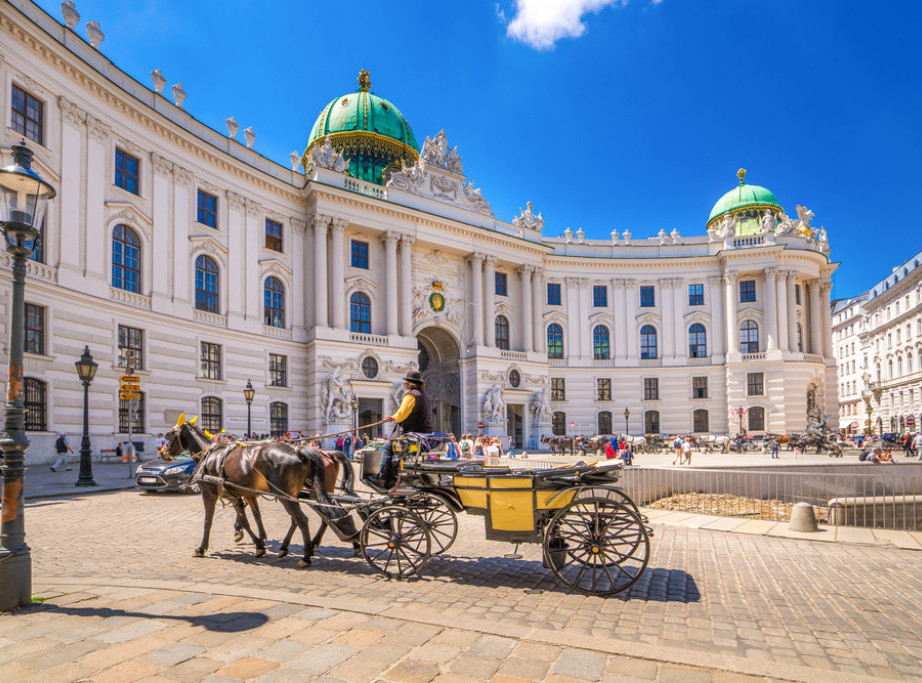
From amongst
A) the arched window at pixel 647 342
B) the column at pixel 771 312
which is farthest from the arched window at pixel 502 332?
the column at pixel 771 312

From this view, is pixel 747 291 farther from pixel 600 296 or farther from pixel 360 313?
pixel 360 313

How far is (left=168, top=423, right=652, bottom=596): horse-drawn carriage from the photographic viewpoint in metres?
6.73

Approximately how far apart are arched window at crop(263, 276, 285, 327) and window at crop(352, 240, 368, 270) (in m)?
5.37

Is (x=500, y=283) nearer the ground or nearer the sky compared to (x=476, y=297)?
nearer the sky

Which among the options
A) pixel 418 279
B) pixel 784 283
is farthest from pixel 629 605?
pixel 784 283

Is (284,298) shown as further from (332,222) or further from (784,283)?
(784,283)

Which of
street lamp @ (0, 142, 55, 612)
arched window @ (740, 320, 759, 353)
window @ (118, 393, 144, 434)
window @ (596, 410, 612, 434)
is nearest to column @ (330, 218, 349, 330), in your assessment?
window @ (118, 393, 144, 434)

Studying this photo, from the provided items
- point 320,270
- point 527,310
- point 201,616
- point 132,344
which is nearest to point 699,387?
point 527,310

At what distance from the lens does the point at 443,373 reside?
4384 centimetres

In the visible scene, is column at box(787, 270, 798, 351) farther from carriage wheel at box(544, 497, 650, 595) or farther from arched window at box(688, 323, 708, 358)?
carriage wheel at box(544, 497, 650, 595)

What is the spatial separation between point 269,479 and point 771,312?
47.5 m

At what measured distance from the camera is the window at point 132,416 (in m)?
24.7

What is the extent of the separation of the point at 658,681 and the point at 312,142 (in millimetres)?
45841

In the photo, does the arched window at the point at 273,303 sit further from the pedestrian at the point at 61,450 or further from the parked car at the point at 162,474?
the parked car at the point at 162,474
